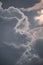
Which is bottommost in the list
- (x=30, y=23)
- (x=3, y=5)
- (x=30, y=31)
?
(x=30, y=31)

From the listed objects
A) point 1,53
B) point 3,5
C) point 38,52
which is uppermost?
point 3,5

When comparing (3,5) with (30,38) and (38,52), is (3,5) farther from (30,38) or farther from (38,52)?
(38,52)

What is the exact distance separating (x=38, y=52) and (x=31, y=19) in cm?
50

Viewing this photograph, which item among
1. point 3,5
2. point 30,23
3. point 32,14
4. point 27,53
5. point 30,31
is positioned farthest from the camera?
point 3,5

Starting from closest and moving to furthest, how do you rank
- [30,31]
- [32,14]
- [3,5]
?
1. [30,31]
2. [32,14]
3. [3,5]

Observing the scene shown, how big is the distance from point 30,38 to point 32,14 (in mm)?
435

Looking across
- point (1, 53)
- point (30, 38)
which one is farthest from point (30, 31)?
point (1, 53)

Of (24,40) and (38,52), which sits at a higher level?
(24,40)

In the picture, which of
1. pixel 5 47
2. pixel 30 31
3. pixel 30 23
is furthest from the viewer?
pixel 30 23

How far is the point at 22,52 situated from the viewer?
5.09ft

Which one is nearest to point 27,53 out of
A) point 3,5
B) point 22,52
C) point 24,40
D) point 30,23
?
point 22,52

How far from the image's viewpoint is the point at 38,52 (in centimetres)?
153

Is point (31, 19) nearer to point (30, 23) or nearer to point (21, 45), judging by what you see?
point (30, 23)

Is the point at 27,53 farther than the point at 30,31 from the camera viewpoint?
No
